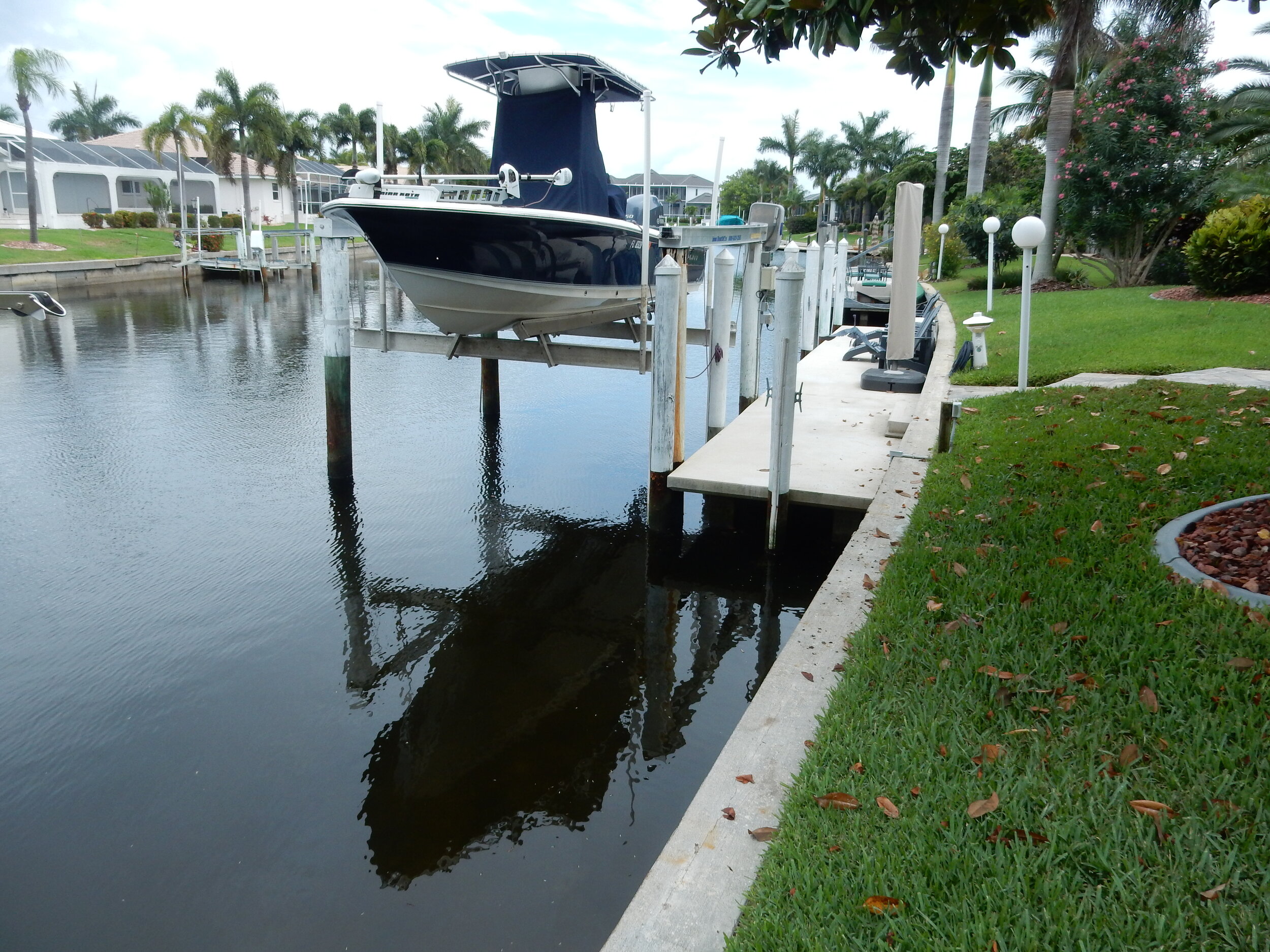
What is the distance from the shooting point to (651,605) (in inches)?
316

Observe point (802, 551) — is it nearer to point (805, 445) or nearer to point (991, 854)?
point (805, 445)

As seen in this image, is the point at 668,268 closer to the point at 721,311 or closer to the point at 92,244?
the point at 721,311

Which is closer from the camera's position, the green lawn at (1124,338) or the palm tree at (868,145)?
the green lawn at (1124,338)

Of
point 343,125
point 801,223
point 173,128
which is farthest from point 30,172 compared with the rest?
point 801,223

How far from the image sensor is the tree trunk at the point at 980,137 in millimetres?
34375

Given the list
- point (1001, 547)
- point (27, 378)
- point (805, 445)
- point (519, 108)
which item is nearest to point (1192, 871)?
point (1001, 547)

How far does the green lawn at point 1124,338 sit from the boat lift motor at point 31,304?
32.4 ft

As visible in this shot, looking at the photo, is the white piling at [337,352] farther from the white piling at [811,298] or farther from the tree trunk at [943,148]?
the tree trunk at [943,148]

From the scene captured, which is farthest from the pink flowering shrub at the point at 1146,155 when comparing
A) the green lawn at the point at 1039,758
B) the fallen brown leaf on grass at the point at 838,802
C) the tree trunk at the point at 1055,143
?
the fallen brown leaf on grass at the point at 838,802

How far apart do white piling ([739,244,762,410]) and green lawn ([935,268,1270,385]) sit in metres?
2.63

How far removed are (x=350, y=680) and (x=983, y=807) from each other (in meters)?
4.97

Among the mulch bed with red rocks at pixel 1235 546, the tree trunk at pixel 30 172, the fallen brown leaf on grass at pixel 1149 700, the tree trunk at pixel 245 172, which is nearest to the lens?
the fallen brown leaf on grass at pixel 1149 700

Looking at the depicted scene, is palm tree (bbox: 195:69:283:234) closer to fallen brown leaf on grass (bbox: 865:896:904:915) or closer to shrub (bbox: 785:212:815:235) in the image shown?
shrub (bbox: 785:212:815:235)

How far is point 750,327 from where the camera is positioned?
11.7 metres
